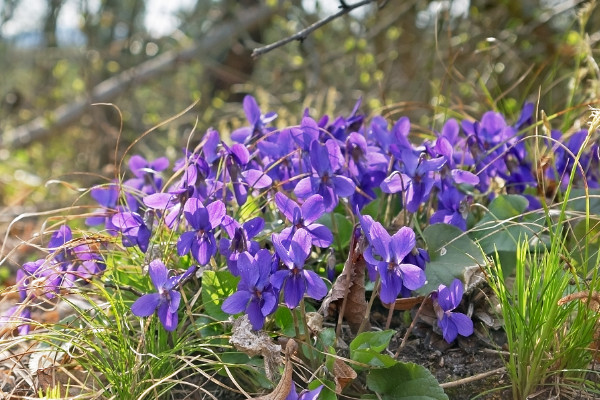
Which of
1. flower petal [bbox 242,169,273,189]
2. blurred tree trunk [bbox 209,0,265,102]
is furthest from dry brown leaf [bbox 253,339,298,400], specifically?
blurred tree trunk [bbox 209,0,265,102]

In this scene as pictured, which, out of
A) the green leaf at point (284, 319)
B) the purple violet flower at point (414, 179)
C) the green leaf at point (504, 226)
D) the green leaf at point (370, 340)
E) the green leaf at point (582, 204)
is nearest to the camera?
the green leaf at point (370, 340)

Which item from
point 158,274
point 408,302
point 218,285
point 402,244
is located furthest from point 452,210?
point 158,274

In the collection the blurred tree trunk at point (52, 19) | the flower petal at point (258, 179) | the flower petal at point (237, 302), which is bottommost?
the blurred tree trunk at point (52, 19)

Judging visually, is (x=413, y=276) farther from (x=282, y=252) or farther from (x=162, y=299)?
(x=162, y=299)

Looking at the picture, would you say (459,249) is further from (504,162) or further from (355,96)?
(355,96)

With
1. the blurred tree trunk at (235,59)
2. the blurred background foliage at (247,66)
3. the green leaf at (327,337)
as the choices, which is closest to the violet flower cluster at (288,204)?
the green leaf at (327,337)

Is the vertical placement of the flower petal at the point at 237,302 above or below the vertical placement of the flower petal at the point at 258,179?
below

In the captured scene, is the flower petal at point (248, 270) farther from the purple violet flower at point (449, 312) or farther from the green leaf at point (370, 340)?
the purple violet flower at point (449, 312)
